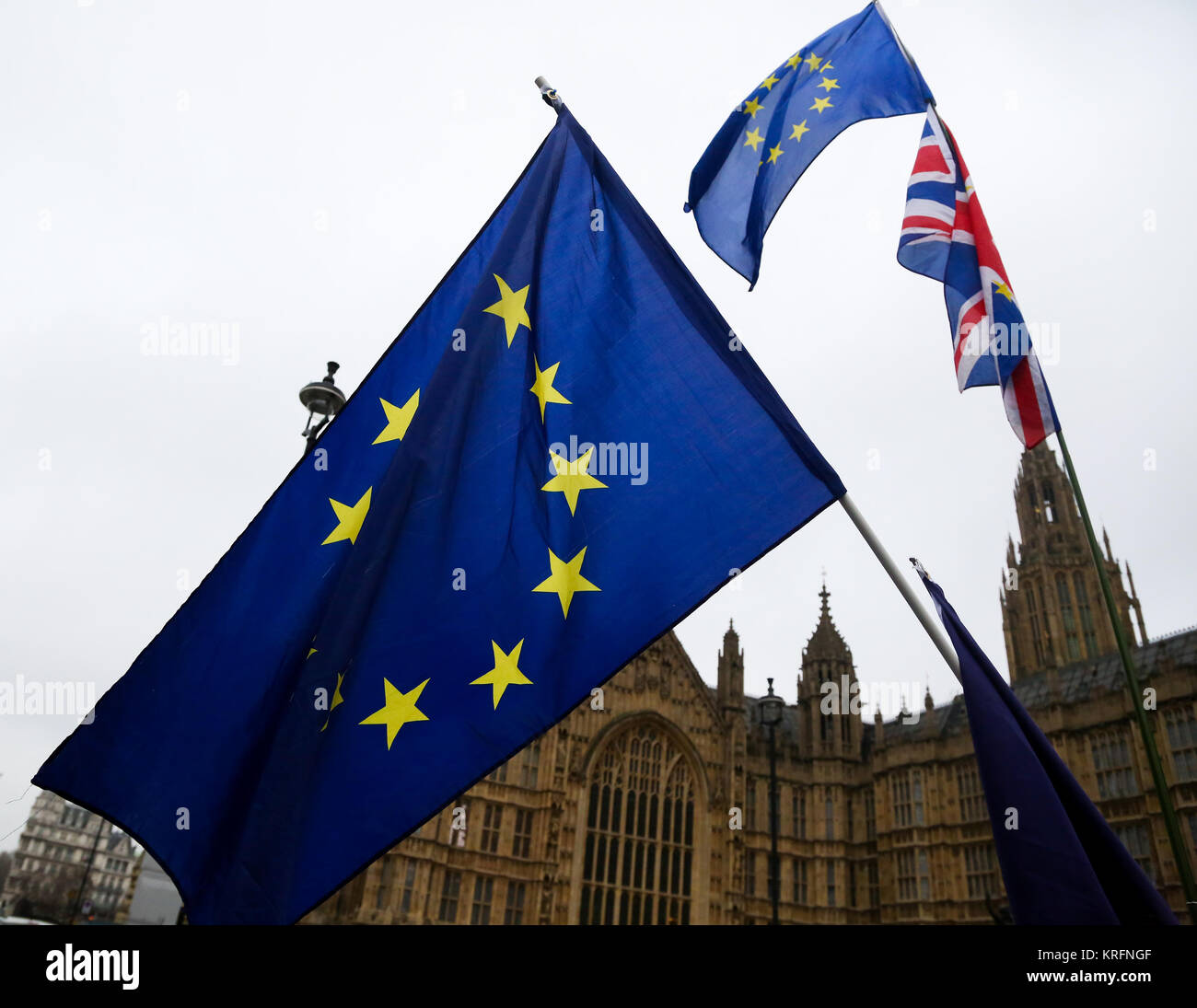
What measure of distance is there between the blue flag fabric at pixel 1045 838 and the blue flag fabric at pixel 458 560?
4.94 ft

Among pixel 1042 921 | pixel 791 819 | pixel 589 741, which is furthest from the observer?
pixel 791 819

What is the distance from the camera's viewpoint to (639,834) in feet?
113

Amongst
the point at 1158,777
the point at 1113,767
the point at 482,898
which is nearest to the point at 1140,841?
the point at 1113,767

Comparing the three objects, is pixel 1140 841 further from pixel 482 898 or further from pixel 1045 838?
pixel 1045 838

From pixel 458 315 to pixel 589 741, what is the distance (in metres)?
31.1

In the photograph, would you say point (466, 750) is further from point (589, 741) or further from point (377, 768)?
point (589, 741)

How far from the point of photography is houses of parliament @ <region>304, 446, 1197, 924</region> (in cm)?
3134

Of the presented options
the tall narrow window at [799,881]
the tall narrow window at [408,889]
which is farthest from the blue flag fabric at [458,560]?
the tall narrow window at [799,881]

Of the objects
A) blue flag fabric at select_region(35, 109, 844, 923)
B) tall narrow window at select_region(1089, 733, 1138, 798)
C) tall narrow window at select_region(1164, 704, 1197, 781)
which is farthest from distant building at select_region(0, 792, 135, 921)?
blue flag fabric at select_region(35, 109, 844, 923)

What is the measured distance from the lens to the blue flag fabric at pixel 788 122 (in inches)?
277

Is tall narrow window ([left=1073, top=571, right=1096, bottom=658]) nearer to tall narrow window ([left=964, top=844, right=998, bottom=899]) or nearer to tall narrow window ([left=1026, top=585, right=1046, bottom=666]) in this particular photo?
tall narrow window ([left=1026, top=585, right=1046, bottom=666])

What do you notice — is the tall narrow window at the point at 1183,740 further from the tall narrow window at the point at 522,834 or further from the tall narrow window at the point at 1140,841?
the tall narrow window at the point at 522,834
